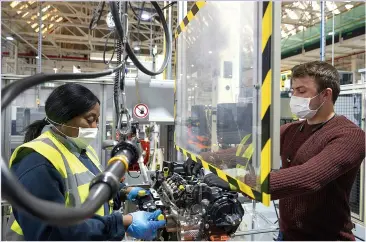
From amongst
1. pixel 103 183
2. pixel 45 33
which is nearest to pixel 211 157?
pixel 103 183

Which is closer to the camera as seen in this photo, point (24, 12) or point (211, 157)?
point (211, 157)

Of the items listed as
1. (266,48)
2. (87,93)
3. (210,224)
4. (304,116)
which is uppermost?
(266,48)

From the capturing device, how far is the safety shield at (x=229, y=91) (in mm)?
1157

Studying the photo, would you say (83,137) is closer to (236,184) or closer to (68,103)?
(68,103)

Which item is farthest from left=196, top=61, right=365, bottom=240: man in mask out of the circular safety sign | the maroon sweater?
the circular safety sign

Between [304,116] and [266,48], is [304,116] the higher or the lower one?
the lower one

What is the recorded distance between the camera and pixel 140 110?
327 cm

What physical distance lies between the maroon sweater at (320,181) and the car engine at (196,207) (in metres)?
0.33

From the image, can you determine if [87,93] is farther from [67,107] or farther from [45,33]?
[45,33]

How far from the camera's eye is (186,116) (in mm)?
2670

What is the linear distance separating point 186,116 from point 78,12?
22.5 ft

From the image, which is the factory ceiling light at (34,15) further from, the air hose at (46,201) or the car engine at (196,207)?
the air hose at (46,201)

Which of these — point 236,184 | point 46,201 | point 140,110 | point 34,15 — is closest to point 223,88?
point 236,184

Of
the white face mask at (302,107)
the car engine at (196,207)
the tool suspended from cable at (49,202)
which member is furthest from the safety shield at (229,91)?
the tool suspended from cable at (49,202)
